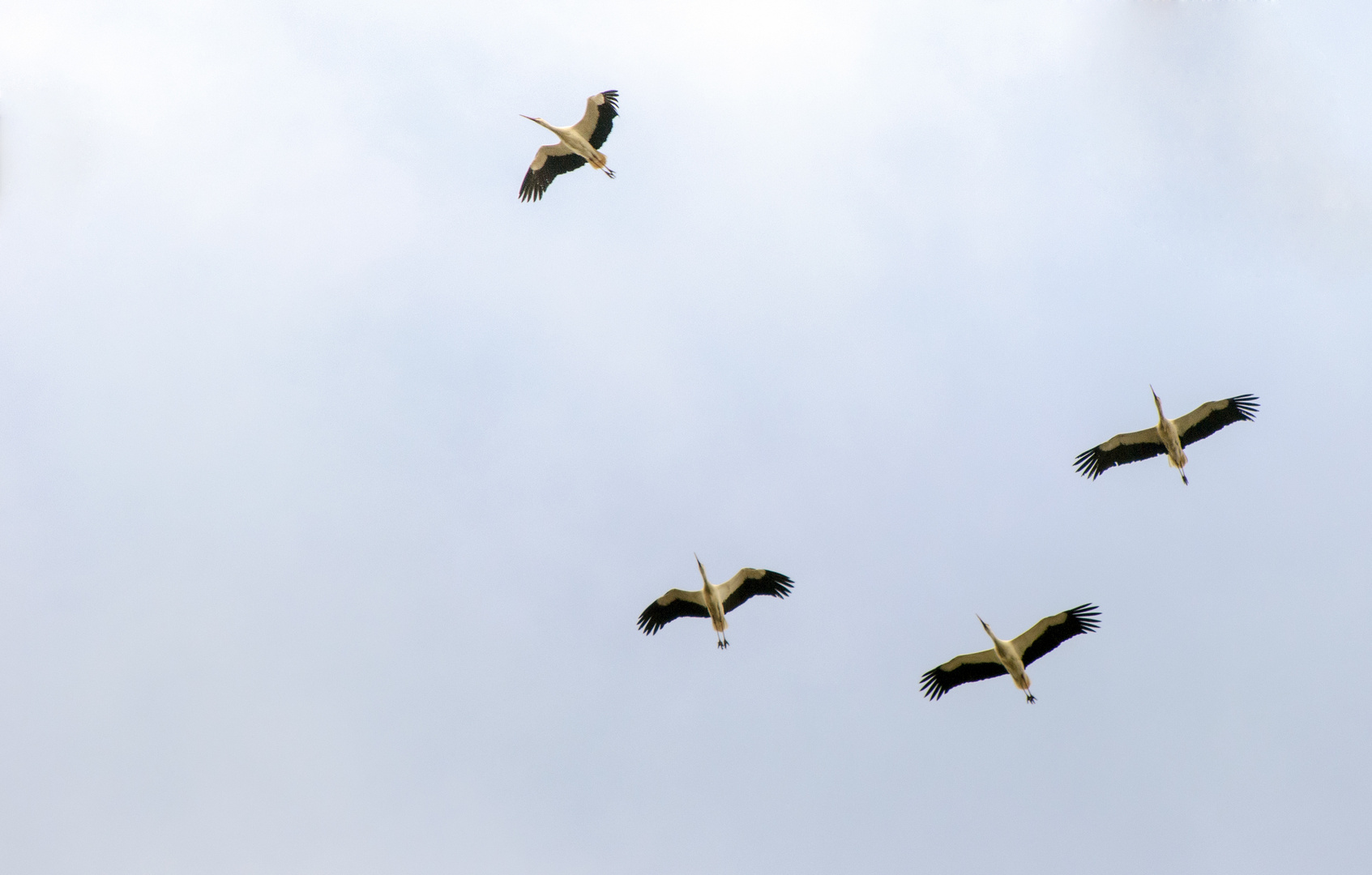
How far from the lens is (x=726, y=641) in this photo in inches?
1012

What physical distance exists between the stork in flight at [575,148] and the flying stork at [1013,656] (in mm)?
14933

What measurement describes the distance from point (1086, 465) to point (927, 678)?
665cm

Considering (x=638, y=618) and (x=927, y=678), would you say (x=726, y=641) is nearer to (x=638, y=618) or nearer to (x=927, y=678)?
(x=638, y=618)

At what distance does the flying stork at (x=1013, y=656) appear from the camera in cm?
2277

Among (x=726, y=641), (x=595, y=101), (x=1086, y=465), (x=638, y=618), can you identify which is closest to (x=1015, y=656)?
(x=1086, y=465)

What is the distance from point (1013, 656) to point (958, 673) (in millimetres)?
1507

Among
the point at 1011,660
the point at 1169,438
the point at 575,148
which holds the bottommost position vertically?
the point at 1011,660

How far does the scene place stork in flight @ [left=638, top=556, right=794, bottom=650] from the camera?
25391 mm

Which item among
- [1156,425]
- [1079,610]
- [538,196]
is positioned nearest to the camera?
[1079,610]

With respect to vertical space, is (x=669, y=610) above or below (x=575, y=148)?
below

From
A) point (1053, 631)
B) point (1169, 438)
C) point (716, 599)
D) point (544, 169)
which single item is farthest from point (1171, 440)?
point (544, 169)

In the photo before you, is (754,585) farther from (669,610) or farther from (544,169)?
(544,169)

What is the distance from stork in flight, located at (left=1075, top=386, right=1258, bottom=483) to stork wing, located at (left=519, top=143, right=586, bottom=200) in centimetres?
1534

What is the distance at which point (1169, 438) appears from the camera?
80.7ft
